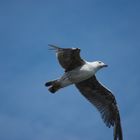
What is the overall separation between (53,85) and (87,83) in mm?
2685

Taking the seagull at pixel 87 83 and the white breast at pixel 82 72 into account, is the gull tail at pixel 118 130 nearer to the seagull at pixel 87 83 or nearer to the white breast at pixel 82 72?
the seagull at pixel 87 83

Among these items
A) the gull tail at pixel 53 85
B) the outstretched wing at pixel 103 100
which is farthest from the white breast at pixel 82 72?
the outstretched wing at pixel 103 100

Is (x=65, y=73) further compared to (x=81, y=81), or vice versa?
(x=81, y=81)

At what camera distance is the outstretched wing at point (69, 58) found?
814 inches

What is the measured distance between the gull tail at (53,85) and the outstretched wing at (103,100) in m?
2.40

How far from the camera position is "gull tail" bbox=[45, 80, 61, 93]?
69.9 feet

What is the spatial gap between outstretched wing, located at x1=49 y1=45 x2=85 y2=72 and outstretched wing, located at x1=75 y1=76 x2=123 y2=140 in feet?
6.19

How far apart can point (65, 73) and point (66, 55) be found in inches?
44.1

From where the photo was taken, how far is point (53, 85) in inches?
841

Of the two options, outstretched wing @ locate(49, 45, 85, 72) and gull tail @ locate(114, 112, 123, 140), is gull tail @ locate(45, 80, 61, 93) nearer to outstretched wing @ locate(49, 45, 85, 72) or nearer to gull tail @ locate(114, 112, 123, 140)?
outstretched wing @ locate(49, 45, 85, 72)

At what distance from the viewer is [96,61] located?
2236cm

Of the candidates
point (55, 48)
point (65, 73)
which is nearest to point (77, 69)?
point (65, 73)

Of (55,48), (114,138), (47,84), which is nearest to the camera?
(55,48)

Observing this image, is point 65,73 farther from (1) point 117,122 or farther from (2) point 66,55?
(1) point 117,122
